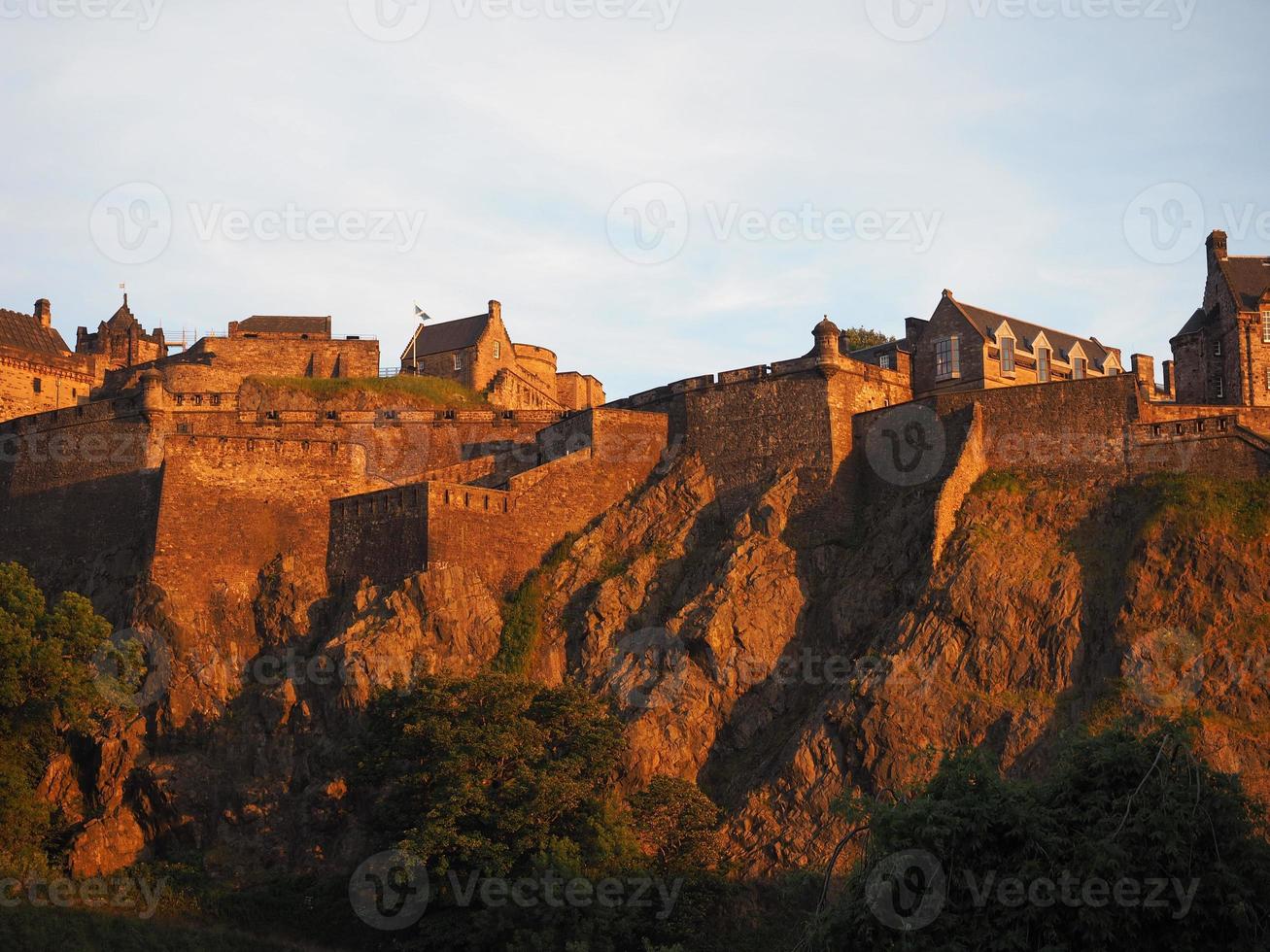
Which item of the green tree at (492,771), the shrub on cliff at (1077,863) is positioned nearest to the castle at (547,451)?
the green tree at (492,771)

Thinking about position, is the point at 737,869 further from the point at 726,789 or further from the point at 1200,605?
the point at 1200,605

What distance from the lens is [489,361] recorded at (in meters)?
78.8

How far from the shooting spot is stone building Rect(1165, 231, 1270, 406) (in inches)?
2557

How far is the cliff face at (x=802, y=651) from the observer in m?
48.3

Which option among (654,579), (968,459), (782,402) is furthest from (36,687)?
(968,459)

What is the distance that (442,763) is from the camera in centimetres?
4791

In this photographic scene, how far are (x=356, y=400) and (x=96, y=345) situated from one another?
19953 mm

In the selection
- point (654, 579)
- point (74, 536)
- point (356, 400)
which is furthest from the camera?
point (356, 400)

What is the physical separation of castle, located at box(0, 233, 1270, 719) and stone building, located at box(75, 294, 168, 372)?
13.4 meters

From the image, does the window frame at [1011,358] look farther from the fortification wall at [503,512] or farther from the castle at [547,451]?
the fortification wall at [503,512]

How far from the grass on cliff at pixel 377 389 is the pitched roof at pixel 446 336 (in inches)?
172
